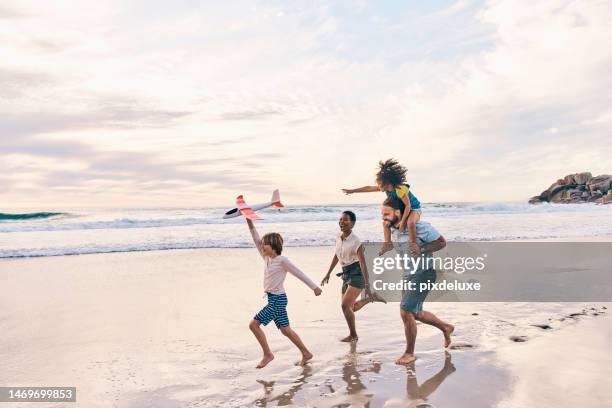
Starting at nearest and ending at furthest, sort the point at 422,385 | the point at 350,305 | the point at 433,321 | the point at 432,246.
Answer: the point at 422,385
the point at 432,246
the point at 433,321
the point at 350,305

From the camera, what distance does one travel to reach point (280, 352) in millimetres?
6152

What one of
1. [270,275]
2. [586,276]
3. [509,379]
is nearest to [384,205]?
[270,275]

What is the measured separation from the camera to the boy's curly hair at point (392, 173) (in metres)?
5.44

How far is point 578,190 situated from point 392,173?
7258 cm

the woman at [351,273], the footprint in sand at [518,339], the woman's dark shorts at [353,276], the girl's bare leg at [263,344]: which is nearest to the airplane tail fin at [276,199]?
the woman at [351,273]

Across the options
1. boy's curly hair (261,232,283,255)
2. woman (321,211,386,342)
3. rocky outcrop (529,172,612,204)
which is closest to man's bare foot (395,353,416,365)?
woman (321,211,386,342)

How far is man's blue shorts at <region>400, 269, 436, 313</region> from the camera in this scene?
548 cm

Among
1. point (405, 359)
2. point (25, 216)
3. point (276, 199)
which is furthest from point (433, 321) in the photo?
point (25, 216)

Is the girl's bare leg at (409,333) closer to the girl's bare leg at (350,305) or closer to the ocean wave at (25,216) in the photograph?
the girl's bare leg at (350,305)

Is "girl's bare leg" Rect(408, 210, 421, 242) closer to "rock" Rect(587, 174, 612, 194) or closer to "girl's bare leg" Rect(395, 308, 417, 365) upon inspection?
"girl's bare leg" Rect(395, 308, 417, 365)

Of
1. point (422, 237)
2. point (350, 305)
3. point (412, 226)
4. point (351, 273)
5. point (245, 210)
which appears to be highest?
point (245, 210)

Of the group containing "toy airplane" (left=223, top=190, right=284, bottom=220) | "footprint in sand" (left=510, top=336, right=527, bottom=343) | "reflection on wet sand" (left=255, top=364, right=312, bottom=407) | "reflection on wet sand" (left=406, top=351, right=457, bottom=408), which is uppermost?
"toy airplane" (left=223, top=190, right=284, bottom=220)

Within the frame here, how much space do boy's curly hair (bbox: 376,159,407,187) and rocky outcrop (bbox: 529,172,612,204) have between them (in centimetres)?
6753

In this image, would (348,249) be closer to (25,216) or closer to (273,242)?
(273,242)
